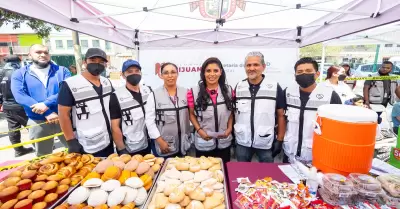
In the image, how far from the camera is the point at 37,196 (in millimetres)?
1153

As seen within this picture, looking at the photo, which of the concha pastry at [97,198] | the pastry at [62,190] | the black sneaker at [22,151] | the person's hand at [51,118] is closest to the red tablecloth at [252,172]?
the concha pastry at [97,198]

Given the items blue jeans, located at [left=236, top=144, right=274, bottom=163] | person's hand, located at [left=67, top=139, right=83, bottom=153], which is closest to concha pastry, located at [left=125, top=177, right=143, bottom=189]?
person's hand, located at [left=67, top=139, right=83, bottom=153]

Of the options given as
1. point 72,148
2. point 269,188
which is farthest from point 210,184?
point 72,148

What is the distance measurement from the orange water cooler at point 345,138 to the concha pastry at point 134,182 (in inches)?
46.6

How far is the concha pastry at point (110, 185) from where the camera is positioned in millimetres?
1200

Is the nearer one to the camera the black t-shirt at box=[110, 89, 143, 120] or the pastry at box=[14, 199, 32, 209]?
the pastry at box=[14, 199, 32, 209]

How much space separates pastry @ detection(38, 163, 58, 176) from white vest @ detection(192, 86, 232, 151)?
4.52ft

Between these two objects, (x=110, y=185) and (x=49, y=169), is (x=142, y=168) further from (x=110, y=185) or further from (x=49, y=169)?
(x=49, y=169)

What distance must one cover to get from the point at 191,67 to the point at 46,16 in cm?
300

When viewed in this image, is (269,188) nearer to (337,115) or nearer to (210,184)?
(210,184)

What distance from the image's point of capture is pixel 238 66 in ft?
15.5

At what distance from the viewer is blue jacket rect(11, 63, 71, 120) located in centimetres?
304

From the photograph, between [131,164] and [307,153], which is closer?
[131,164]

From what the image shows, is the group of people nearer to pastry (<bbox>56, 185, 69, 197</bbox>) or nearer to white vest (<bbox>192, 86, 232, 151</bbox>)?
white vest (<bbox>192, 86, 232, 151</bbox>)
